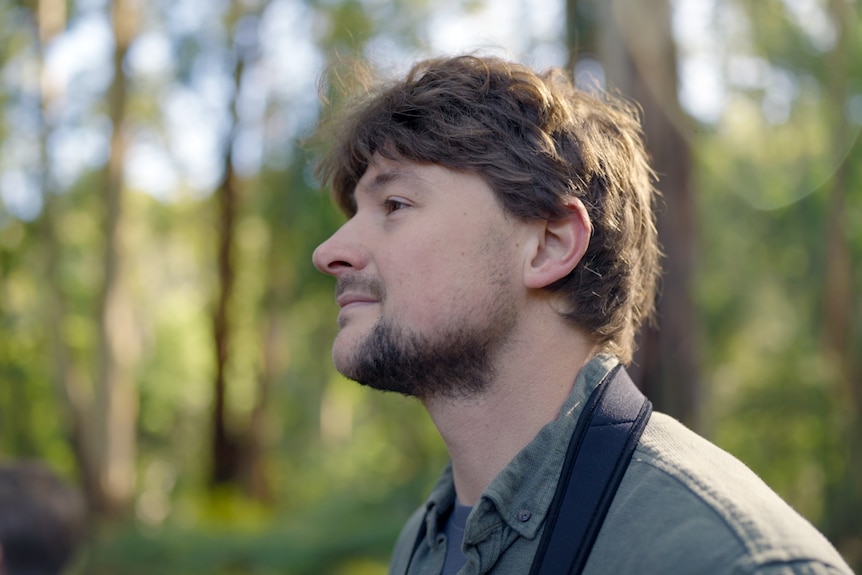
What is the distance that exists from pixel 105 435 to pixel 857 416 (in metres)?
11.9

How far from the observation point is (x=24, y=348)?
778 inches

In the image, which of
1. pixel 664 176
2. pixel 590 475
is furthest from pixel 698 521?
pixel 664 176

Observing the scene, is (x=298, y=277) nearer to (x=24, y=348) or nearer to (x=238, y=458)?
(x=238, y=458)

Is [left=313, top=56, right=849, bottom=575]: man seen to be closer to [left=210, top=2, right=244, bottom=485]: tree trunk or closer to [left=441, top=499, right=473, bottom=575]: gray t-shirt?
[left=441, top=499, right=473, bottom=575]: gray t-shirt

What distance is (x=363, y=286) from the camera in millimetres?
2094

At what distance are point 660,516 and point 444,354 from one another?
67cm

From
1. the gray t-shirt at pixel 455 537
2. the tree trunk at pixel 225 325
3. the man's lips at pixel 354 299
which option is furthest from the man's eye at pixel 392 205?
the tree trunk at pixel 225 325

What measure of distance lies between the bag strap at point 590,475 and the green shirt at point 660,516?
0.07 ft

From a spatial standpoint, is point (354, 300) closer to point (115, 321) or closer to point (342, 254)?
point (342, 254)

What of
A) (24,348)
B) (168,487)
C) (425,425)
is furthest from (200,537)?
(168,487)

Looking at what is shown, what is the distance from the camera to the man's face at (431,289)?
199cm

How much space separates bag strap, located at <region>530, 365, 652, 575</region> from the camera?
5.03ft

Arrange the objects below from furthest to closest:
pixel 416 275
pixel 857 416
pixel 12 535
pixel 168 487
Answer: pixel 168 487
pixel 857 416
pixel 12 535
pixel 416 275

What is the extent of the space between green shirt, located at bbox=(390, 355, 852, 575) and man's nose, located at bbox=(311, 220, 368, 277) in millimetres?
622
